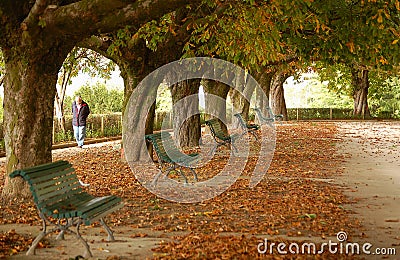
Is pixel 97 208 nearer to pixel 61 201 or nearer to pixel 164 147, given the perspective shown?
pixel 61 201

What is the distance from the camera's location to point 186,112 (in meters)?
19.8

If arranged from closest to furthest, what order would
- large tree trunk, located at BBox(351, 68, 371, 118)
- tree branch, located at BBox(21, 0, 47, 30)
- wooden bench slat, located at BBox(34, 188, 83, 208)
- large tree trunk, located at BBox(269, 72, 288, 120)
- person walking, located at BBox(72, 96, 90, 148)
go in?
wooden bench slat, located at BBox(34, 188, 83, 208) → tree branch, located at BBox(21, 0, 47, 30) → person walking, located at BBox(72, 96, 90, 148) → large tree trunk, located at BBox(269, 72, 288, 120) → large tree trunk, located at BBox(351, 68, 371, 118)

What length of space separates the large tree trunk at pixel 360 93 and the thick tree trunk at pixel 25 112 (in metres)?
42.4

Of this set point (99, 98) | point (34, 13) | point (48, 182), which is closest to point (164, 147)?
point (34, 13)

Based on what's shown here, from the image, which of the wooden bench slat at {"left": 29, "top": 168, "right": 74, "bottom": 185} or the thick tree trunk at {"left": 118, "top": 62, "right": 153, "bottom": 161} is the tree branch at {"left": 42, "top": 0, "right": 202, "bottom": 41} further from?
the thick tree trunk at {"left": 118, "top": 62, "right": 153, "bottom": 161}

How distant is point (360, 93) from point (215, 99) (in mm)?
29930

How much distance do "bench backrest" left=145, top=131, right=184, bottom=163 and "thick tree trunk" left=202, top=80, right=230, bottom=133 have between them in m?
10.9

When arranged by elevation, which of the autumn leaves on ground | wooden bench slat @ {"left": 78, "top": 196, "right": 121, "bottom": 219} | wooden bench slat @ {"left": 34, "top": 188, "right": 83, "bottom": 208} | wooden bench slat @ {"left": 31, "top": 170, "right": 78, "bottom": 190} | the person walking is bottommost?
the autumn leaves on ground

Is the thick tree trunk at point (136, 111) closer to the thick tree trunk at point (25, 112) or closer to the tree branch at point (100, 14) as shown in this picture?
the thick tree trunk at point (25, 112)

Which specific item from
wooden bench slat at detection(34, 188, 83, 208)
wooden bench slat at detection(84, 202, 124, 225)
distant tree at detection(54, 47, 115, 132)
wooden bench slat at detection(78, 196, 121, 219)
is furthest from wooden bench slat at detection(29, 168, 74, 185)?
distant tree at detection(54, 47, 115, 132)

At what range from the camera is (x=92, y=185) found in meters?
11.5

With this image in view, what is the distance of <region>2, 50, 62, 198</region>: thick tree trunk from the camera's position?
9.22m

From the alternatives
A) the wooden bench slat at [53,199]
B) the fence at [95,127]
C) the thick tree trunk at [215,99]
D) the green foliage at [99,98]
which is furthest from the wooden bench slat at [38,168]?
the green foliage at [99,98]

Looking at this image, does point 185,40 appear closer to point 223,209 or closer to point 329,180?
point 329,180
